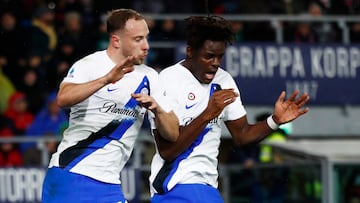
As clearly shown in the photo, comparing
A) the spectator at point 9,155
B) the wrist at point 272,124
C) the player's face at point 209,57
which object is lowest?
the spectator at point 9,155

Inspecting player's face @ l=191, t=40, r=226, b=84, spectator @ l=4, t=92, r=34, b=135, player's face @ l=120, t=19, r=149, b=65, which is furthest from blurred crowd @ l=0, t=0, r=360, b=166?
player's face @ l=191, t=40, r=226, b=84

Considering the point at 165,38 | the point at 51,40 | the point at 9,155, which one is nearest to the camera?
the point at 9,155

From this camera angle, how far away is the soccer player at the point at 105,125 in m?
8.88

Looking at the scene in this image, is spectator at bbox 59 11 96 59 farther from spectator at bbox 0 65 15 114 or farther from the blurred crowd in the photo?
spectator at bbox 0 65 15 114

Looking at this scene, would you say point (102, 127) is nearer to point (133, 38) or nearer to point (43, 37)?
point (133, 38)

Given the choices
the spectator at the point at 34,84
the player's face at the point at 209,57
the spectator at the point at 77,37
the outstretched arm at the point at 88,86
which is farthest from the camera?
the spectator at the point at 77,37

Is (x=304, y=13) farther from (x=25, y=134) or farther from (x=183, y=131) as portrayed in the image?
(x=183, y=131)

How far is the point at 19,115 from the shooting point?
54.6 feet

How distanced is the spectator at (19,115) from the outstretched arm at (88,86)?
8088mm

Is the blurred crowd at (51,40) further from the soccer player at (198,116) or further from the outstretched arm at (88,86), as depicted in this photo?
the outstretched arm at (88,86)

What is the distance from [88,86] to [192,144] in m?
0.88

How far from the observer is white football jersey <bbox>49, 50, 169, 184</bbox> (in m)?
8.90

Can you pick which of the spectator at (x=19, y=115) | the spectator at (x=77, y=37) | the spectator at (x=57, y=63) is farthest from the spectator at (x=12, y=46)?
the spectator at (x=19, y=115)

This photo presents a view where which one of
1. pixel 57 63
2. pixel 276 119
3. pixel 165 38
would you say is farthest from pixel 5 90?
pixel 276 119
